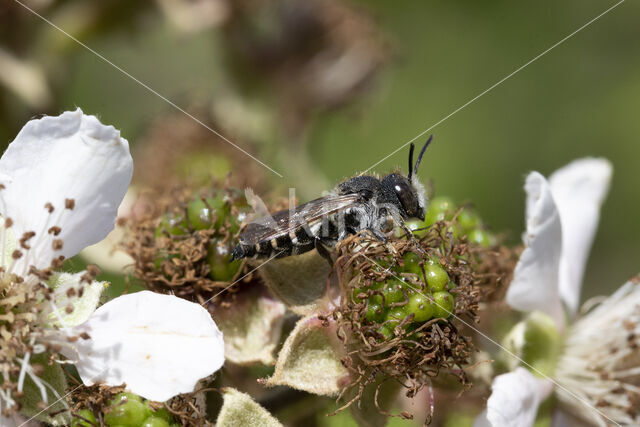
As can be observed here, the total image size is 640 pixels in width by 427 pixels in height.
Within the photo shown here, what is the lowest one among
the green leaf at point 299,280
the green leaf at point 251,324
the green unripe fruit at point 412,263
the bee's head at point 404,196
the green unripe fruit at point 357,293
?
the green leaf at point 251,324

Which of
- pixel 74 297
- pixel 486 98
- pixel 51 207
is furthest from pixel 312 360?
pixel 486 98

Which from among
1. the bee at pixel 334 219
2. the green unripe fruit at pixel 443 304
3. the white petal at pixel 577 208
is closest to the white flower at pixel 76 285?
the bee at pixel 334 219

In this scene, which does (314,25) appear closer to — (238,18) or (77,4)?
(238,18)

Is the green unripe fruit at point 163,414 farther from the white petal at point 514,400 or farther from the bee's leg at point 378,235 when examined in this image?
the white petal at point 514,400

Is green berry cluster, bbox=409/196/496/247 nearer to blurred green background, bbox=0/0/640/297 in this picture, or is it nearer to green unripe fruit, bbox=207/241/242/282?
green unripe fruit, bbox=207/241/242/282

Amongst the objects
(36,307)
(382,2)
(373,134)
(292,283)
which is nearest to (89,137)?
(36,307)

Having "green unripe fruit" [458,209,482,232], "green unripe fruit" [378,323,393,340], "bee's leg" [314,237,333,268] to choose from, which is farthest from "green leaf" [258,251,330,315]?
"green unripe fruit" [458,209,482,232]
